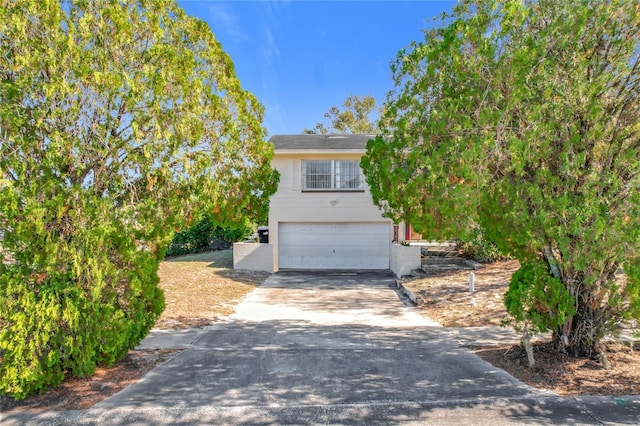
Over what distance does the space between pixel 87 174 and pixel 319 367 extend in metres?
3.78

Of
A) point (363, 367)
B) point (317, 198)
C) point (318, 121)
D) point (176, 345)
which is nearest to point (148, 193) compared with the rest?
point (176, 345)

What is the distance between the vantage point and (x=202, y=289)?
10477 millimetres

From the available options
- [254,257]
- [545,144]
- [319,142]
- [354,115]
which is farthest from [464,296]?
[354,115]

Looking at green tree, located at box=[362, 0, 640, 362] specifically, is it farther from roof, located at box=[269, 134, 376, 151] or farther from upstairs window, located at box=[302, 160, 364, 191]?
upstairs window, located at box=[302, 160, 364, 191]

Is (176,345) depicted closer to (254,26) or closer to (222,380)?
(222,380)

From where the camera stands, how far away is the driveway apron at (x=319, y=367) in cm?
414

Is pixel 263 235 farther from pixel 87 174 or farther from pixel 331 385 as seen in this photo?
pixel 331 385

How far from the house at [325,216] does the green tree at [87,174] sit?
955 centimetres

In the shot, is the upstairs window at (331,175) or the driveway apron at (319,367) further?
the upstairs window at (331,175)

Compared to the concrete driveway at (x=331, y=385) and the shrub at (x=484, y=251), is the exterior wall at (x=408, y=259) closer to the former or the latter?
the shrub at (x=484, y=251)

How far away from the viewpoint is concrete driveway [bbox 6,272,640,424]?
147 inches

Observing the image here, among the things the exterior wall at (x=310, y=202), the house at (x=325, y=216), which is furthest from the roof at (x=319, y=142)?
the exterior wall at (x=310, y=202)

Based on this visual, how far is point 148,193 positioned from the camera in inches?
187

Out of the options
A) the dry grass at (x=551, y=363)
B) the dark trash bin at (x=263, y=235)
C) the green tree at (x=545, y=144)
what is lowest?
the dry grass at (x=551, y=363)
